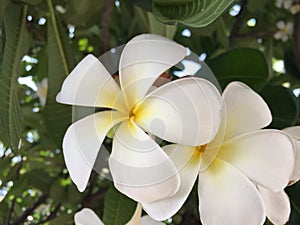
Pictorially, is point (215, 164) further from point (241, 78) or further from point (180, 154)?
point (241, 78)

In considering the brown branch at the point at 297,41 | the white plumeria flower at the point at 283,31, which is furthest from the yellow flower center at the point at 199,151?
the white plumeria flower at the point at 283,31

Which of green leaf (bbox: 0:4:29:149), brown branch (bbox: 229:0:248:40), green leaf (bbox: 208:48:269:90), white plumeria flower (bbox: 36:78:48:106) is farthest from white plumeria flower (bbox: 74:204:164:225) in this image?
brown branch (bbox: 229:0:248:40)

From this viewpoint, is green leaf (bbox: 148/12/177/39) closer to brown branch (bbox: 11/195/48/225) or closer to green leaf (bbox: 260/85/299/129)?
green leaf (bbox: 260/85/299/129)

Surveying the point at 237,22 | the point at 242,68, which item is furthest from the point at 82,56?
the point at 242,68

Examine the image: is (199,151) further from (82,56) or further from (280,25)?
(280,25)

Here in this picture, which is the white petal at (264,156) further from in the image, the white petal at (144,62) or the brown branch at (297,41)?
the brown branch at (297,41)

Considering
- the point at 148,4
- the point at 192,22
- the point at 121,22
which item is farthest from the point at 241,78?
the point at 121,22
